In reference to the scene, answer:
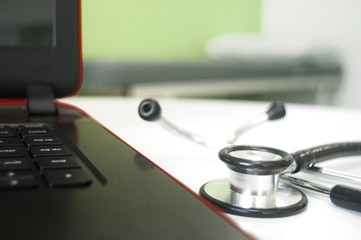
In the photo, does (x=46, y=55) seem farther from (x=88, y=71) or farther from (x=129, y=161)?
(x=88, y=71)

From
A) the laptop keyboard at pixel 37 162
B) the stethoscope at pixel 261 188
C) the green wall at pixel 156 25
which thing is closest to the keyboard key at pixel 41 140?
the laptop keyboard at pixel 37 162

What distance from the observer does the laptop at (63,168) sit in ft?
0.62

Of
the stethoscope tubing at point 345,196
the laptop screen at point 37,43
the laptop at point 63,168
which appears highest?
the laptop screen at point 37,43

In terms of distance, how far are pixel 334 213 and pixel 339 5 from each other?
6.03 ft

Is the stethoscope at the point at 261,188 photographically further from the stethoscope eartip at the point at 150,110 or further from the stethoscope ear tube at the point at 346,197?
the stethoscope eartip at the point at 150,110

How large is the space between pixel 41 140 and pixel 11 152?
38 millimetres

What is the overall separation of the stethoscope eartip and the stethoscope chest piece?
0.44 feet

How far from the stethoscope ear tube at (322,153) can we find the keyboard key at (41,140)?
168 mm

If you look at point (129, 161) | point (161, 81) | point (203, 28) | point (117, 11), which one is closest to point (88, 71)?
point (161, 81)

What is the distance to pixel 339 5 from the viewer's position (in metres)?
1.96

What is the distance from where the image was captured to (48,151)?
0.28 m

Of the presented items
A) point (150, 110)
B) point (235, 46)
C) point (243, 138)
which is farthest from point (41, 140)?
point (235, 46)

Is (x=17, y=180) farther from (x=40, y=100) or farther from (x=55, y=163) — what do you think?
(x=40, y=100)

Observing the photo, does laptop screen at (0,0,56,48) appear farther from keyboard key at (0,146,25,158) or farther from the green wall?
the green wall
